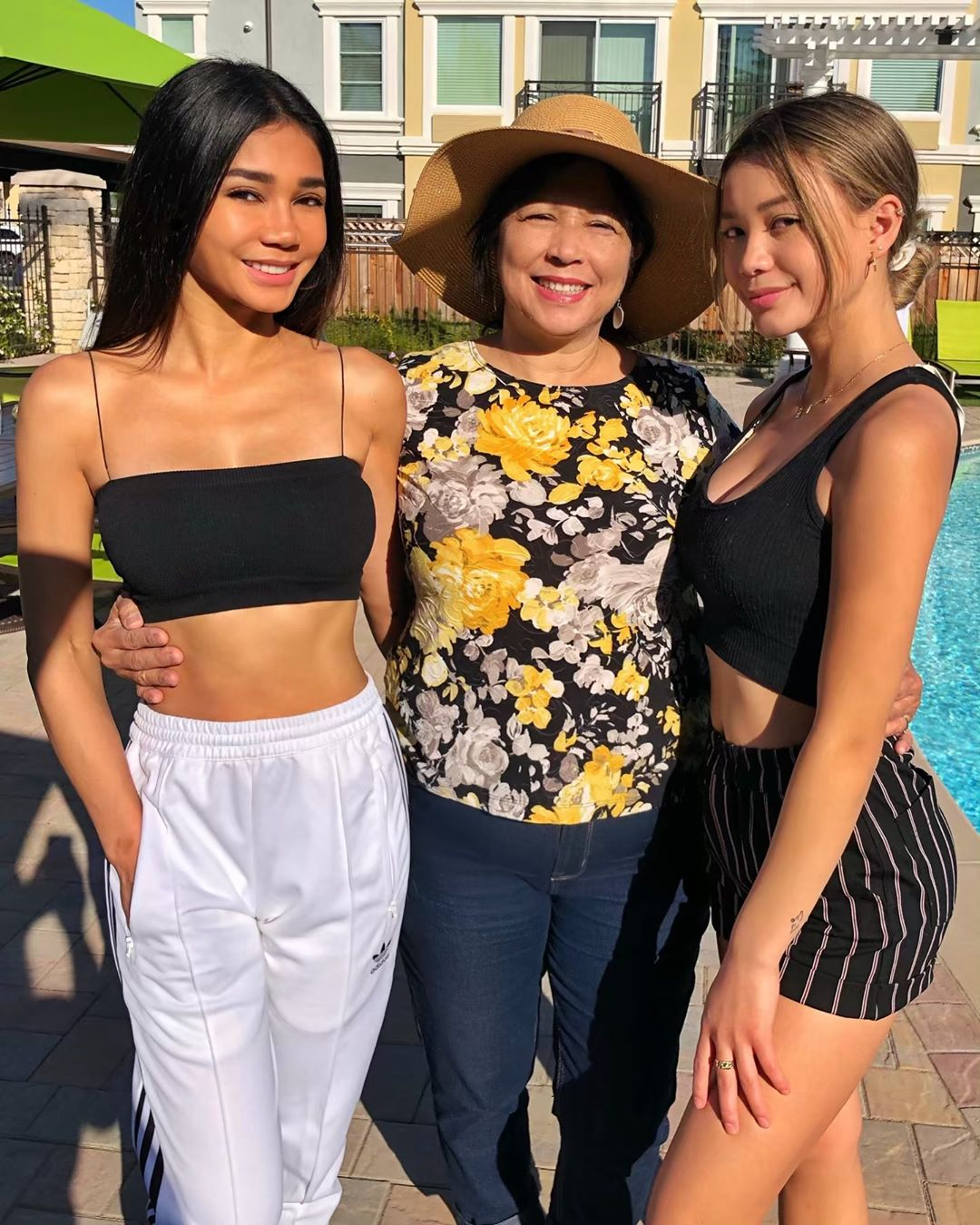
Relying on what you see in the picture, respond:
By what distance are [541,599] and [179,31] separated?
1077 inches

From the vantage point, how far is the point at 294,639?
184cm

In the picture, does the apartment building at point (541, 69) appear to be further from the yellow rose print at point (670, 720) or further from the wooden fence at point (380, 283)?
the yellow rose print at point (670, 720)

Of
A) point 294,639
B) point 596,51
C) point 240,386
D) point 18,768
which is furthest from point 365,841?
point 596,51

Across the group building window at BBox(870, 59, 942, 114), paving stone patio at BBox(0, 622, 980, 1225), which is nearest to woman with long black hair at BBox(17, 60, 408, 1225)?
paving stone patio at BBox(0, 622, 980, 1225)

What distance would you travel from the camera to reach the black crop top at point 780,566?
1.62m

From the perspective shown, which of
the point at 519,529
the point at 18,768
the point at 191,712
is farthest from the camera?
the point at 18,768

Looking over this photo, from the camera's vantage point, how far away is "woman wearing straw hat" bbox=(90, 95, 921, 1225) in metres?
1.98

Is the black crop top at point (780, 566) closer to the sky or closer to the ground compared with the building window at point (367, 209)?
closer to the ground

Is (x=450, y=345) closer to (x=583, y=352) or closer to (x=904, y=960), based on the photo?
(x=583, y=352)

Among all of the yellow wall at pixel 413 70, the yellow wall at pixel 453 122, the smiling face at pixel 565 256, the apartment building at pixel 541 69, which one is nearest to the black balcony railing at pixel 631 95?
the apartment building at pixel 541 69

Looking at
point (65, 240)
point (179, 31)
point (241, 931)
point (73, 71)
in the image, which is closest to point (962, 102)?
point (179, 31)

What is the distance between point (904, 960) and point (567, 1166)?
0.90 meters

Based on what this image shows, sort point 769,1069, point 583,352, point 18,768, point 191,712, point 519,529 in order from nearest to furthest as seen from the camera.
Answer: point 769,1069, point 191,712, point 519,529, point 583,352, point 18,768

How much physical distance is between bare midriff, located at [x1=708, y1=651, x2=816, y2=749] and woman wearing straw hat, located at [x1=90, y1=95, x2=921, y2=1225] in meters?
0.19
